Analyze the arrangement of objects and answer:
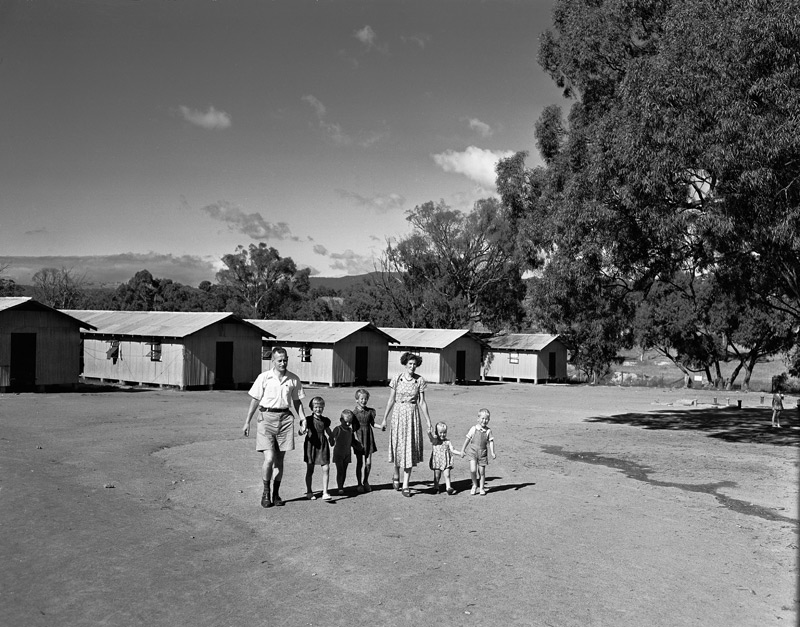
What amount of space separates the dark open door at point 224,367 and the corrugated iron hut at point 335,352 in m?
5.18

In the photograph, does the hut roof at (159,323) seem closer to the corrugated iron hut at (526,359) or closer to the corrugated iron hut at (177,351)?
the corrugated iron hut at (177,351)

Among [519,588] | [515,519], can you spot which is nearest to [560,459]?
[515,519]

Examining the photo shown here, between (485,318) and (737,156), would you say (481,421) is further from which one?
(485,318)

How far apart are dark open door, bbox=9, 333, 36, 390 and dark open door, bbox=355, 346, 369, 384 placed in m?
15.7

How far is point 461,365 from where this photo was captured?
140 ft

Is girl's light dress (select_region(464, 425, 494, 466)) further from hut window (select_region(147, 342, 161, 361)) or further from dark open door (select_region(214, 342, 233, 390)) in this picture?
hut window (select_region(147, 342, 161, 361))

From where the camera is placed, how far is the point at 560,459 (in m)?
14.6

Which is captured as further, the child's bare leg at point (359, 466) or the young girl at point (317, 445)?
the child's bare leg at point (359, 466)

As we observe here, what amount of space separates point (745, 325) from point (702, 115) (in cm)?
3296

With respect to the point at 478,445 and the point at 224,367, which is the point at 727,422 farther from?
the point at 224,367

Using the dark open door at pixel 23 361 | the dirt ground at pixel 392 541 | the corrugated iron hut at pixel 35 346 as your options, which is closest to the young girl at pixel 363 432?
the dirt ground at pixel 392 541

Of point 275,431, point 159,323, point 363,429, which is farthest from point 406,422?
point 159,323

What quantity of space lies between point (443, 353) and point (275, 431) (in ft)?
106

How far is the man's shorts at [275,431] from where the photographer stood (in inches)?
363
